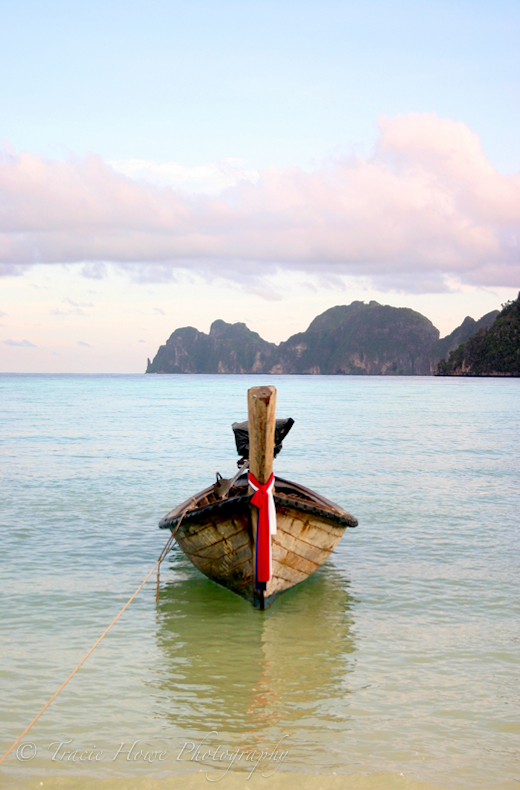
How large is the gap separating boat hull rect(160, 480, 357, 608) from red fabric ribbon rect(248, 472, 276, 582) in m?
0.13

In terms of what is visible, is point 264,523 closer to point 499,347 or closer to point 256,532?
point 256,532

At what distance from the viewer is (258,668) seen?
7180mm

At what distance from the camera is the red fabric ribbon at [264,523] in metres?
8.16

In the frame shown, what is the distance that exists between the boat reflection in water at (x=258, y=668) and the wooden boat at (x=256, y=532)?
0.42 metres

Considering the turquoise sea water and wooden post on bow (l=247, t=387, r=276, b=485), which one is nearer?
the turquoise sea water

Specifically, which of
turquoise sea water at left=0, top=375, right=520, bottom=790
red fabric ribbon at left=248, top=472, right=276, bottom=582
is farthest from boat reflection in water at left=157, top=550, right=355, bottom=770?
red fabric ribbon at left=248, top=472, right=276, bottom=582

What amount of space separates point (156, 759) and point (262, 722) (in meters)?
1.01

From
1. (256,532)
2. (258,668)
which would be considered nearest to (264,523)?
(256,532)

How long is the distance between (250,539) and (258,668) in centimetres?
173

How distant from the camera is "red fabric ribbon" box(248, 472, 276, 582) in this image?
8164mm

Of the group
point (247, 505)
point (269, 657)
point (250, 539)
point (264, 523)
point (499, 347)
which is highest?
point (499, 347)

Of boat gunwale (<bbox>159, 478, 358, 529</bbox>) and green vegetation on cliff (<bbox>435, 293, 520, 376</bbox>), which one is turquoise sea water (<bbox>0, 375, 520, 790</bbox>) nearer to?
boat gunwale (<bbox>159, 478, 358, 529</bbox>)

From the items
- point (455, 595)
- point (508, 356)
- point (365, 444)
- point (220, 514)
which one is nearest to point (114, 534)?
point (220, 514)

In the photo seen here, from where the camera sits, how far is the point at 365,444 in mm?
31109
